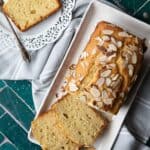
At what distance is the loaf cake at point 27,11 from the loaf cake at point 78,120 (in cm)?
26

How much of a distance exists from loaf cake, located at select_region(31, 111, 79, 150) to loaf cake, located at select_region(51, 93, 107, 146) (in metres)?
0.02

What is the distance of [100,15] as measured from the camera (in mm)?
1723

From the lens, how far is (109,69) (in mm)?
1598

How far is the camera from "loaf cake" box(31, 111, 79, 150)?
5.61 feet

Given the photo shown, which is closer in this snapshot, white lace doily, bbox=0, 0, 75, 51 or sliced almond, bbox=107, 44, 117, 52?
sliced almond, bbox=107, 44, 117, 52

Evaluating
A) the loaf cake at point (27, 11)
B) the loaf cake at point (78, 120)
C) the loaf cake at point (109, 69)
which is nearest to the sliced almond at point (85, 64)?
the loaf cake at point (109, 69)

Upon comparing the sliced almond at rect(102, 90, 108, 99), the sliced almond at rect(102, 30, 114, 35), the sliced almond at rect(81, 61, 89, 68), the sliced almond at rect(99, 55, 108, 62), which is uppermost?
the sliced almond at rect(102, 30, 114, 35)

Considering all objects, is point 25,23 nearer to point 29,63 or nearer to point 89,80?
point 29,63

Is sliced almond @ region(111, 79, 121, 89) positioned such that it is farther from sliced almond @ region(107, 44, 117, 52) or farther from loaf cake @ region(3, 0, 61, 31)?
loaf cake @ region(3, 0, 61, 31)

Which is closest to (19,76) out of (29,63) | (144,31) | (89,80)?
(29,63)

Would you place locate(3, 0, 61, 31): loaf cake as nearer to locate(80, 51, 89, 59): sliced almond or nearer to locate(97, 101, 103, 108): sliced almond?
locate(80, 51, 89, 59): sliced almond

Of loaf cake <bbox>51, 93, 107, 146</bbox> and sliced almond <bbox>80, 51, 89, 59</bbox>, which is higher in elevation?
sliced almond <bbox>80, 51, 89, 59</bbox>

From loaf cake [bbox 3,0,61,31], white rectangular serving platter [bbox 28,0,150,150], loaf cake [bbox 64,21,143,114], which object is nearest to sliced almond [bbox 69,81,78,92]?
loaf cake [bbox 64,21,143,114]

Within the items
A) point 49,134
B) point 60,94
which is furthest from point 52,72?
point 49,134
